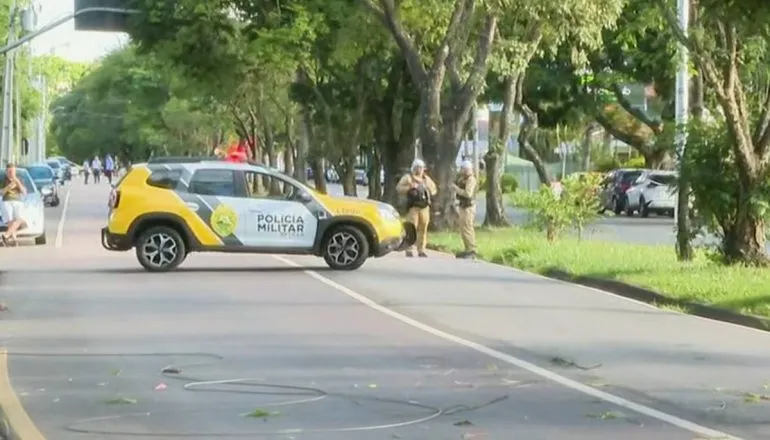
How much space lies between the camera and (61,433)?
10430 mm

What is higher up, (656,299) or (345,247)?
(345,247)

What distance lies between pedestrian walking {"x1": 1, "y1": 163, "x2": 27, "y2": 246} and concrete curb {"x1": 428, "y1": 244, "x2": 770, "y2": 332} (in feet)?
41.2

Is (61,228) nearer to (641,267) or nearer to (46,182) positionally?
(46,182)

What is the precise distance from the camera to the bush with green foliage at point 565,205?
3139 centimetres

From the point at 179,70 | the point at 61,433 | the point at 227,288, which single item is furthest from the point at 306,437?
the point at 179,70

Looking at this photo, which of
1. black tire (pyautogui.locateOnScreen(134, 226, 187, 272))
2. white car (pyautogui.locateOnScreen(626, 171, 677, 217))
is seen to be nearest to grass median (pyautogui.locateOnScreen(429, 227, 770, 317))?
black tire (pyautogui.locateOnScreen(134, 226, 187, 272))

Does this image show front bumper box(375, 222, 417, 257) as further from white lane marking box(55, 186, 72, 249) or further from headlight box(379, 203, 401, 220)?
white lane marking box(55, 186, 72, 249)

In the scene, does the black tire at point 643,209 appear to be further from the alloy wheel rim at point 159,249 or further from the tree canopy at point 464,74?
the alloy wheel rim at point 159,249


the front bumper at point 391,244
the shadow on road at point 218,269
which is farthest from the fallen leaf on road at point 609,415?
the shadow on road at point 218,269

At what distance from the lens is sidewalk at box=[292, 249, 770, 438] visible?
12.0 metres

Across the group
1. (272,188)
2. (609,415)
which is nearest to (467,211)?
(272,188)

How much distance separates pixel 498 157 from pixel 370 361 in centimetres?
2605

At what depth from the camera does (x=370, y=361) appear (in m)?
14.1

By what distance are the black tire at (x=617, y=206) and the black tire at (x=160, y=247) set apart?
33015 mm
